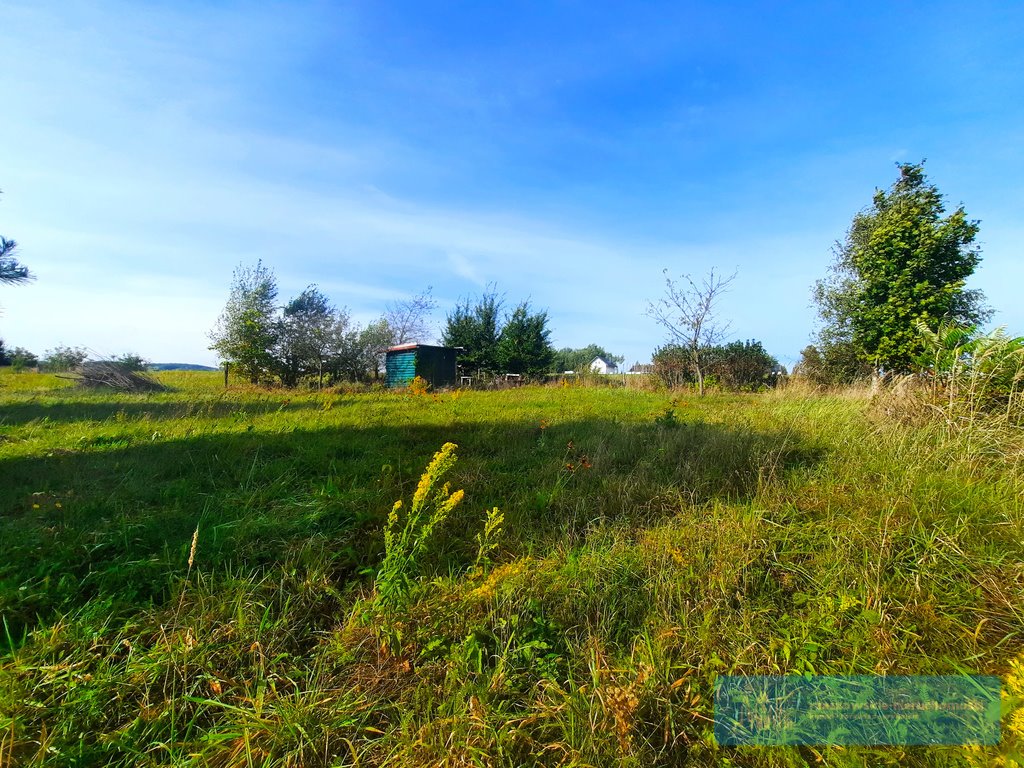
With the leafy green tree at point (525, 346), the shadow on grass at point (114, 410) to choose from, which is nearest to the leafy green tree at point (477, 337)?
the leafy green tree at point (525, 346)

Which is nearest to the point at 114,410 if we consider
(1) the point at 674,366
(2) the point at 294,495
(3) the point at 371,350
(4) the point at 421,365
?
(2) the point at 294,495

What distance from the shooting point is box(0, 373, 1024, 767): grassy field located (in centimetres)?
139

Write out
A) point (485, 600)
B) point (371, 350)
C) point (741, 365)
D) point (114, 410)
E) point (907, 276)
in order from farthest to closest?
point (371, 350) < point (741, 365) < point (907, 276) < point (114, 410) < point (485, 600)

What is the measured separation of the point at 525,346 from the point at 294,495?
1578 cm

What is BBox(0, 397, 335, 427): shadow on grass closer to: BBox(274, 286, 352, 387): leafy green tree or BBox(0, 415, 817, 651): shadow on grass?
BBox(0, 415, 817, 651): shadow on grass

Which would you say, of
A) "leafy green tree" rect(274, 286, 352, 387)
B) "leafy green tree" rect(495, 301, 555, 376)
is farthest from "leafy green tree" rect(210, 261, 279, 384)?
"leafy green tree" rect(495, 301, 555, 376)

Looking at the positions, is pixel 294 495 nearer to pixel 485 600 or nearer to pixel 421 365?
pixel 485 600

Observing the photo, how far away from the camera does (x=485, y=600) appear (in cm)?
197

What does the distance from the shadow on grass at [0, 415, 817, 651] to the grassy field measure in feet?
0.08

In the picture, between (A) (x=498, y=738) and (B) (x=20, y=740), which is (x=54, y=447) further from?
(A) (x=498, y=738)

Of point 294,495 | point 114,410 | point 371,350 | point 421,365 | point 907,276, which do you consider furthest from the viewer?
point 371,350

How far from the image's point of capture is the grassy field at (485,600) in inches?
54.9

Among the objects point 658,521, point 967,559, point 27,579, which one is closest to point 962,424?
point 967,559

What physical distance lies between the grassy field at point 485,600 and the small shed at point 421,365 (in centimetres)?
1127
